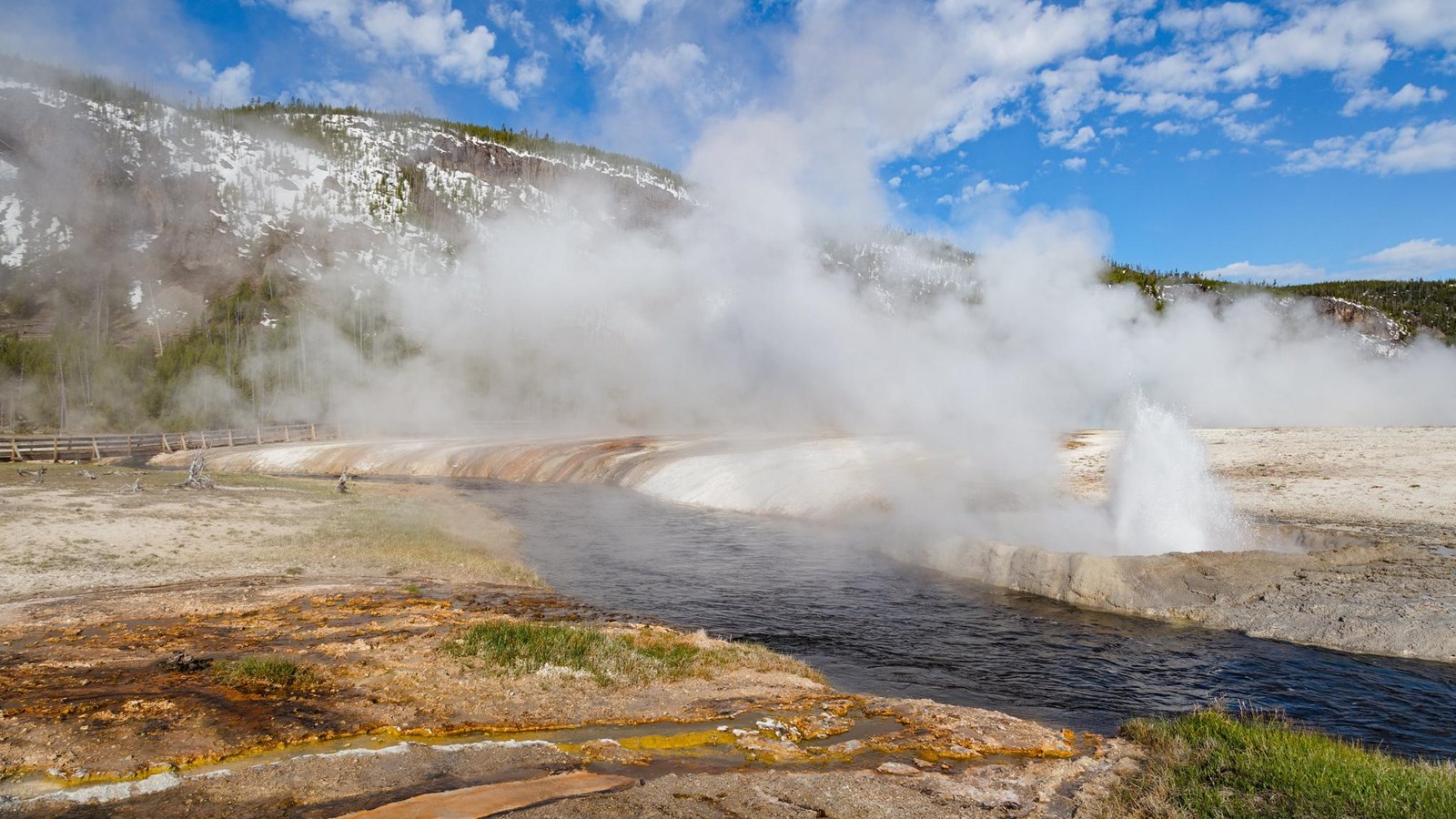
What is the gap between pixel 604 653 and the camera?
10977mm

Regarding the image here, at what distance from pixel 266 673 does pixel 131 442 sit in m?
50.5

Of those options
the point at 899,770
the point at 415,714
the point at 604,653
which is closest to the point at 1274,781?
the point at 899,770

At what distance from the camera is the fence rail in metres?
41.2

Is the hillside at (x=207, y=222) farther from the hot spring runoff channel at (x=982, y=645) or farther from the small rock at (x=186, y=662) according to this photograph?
the small rock at (x=186, y=662)

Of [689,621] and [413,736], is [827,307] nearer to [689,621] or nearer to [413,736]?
[689,621]

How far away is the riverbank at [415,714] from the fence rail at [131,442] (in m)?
33.3

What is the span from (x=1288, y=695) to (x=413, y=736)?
1214 centimetres

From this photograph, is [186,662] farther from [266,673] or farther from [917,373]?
[917,373]

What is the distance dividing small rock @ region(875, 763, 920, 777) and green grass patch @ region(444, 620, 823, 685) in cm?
360

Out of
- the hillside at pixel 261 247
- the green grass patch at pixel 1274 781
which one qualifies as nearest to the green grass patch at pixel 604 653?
the green grass patch at pixel 1274 781

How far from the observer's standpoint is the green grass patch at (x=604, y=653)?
10383 mm

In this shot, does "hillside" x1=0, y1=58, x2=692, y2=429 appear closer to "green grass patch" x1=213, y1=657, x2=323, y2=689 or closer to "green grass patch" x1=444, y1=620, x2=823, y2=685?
"green grass patch" x1=213, y1=657, x2=323, y2=689

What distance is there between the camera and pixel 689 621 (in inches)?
600

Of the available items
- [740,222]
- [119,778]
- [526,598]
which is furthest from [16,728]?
[740,222]
